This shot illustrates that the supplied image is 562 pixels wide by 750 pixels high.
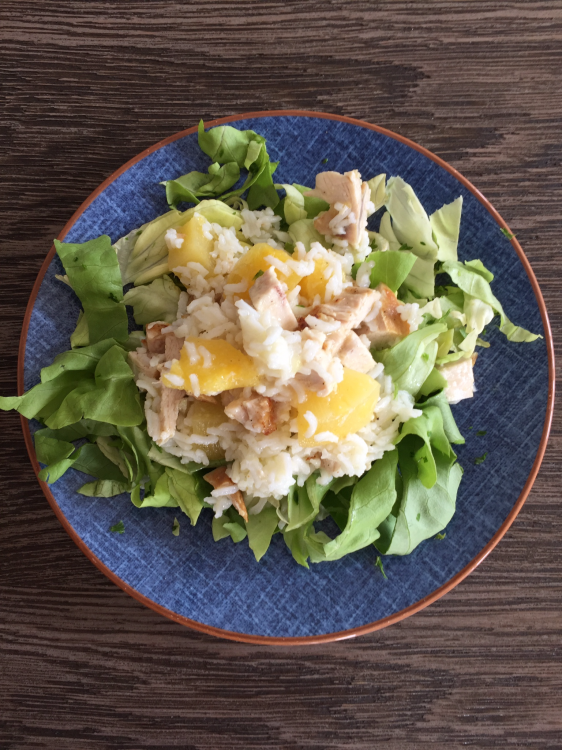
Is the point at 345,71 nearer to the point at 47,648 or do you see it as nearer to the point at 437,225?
the point at 437,225

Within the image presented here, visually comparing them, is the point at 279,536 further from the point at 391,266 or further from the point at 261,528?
the point at 391,266

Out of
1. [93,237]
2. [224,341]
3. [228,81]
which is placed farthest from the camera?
[228,81]

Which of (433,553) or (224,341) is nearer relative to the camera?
(224,341)

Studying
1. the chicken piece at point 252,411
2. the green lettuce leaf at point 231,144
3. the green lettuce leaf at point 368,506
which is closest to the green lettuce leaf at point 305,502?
the green lettuce leaf at point 368,506

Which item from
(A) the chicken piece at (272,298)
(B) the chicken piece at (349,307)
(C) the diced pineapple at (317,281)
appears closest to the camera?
(A) the chicken piece at (272,298)

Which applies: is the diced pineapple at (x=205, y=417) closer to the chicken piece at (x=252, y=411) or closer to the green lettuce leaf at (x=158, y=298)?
the chicken piece at (x=252, y=411)

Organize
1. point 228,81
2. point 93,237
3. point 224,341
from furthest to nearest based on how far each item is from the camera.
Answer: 1. point 228,81
2. point 93,237
3. point 224,341

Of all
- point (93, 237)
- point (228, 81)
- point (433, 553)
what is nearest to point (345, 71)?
point (228, 81)
